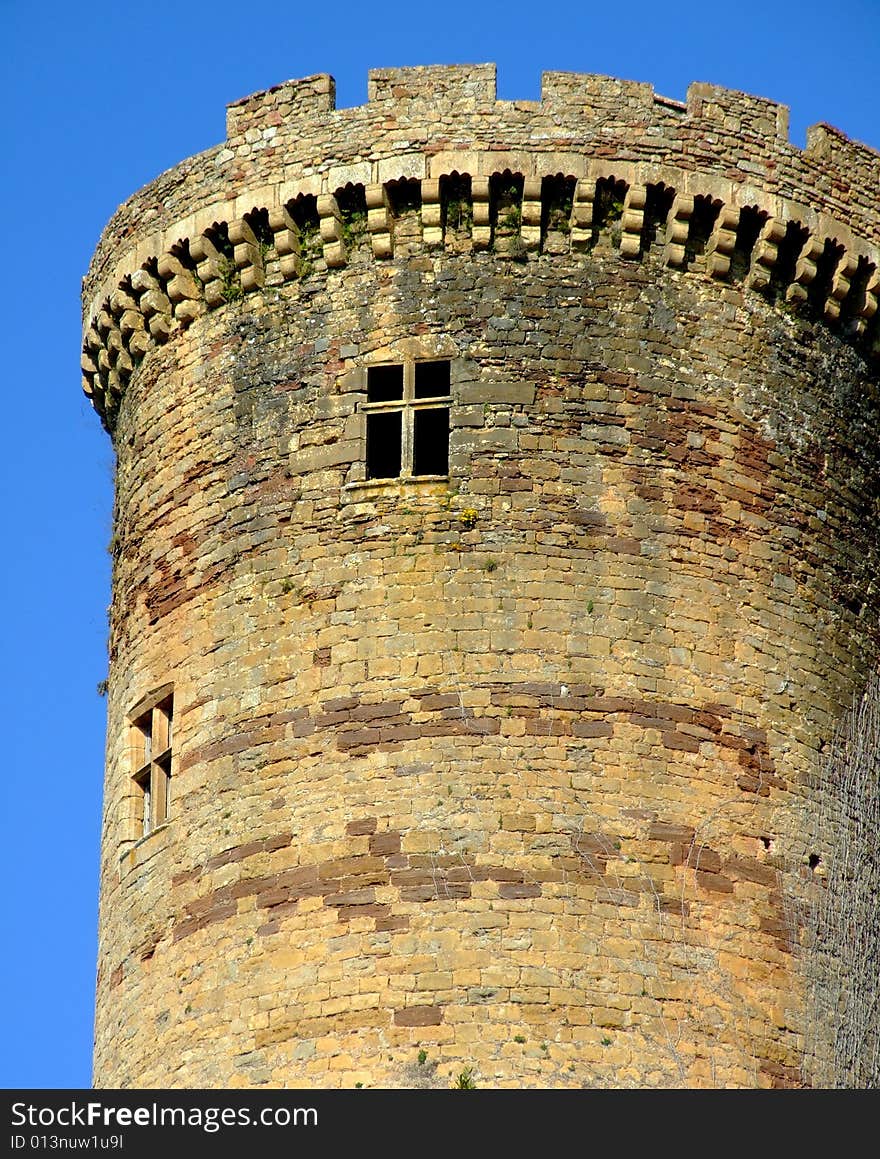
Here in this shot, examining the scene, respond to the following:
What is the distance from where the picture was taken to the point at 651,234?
27.9 m

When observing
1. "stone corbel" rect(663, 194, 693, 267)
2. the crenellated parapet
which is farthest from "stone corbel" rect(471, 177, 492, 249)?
"stone corbel" rect(663, 194, 693, 267)

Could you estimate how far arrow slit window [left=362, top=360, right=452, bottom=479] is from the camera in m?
27.3

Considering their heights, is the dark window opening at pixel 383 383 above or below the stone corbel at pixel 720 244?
below

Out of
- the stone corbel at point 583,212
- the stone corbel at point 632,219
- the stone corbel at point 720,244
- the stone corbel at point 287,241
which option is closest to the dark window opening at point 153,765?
the stone corbel at point 287,241

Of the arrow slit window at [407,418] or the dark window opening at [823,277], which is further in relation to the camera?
the dark window opening at [823,277]

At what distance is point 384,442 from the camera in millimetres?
27562

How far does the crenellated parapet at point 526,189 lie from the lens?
91.1 feet

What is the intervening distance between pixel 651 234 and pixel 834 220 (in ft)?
4.76

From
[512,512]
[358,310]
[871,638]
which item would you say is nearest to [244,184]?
[358,310]

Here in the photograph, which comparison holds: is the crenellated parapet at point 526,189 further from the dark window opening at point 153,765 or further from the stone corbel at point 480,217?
the dark window opening at point 153,765

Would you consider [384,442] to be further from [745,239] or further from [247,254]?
[745,239]

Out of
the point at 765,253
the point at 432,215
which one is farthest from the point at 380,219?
the point at 765,253

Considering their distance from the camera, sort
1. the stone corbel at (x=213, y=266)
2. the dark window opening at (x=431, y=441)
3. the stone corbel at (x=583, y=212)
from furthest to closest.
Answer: the stone corbel at (x=213, y=266)
the stone corbel at (x=583, y=212)
the dark window opening at (x=431, y=441)
